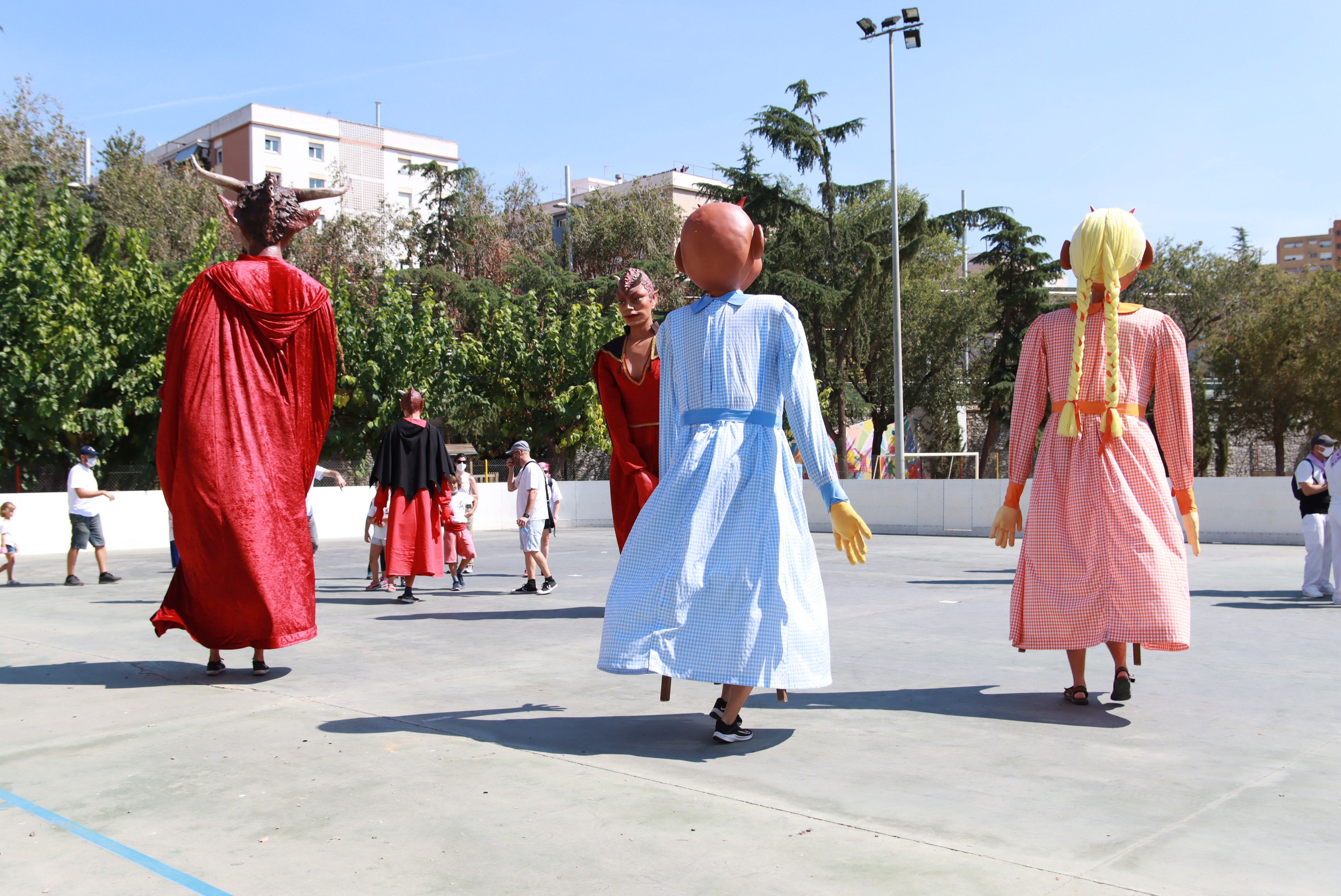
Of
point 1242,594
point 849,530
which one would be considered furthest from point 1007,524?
point 1242,594

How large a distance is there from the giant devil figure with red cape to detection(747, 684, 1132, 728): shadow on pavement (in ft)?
8.60

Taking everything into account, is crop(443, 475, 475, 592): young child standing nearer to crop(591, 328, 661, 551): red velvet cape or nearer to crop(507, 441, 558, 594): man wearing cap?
crop(507, 441, 558, 594): man wearing cap

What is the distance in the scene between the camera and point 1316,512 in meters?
10.4

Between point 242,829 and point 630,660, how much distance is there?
4.66 feet

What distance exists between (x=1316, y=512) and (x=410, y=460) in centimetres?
880

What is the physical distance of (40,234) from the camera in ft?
74.8

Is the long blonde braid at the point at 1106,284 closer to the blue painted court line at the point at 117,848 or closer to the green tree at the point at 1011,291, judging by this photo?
the blue painted court line at the point at 117,848

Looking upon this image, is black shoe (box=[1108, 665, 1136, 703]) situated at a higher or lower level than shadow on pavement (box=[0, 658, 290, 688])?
higher

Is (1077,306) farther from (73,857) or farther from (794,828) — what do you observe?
(73,857)

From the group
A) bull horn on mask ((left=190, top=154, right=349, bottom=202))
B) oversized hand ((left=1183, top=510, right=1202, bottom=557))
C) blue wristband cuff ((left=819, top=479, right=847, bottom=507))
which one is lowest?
oversized hand ((left=1183, top=510, right=1202, bottom=557))

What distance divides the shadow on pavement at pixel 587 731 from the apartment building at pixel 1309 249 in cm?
19294

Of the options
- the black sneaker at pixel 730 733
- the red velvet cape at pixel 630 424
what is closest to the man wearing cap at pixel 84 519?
the red velvet cape at pixel 630 424

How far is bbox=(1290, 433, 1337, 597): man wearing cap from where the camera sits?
9.86 m

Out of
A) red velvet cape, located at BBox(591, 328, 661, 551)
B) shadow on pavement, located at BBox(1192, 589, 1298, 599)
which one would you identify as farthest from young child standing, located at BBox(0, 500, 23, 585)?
shadow on pavement, located at BBox(1192, 589, 1298, 599)
